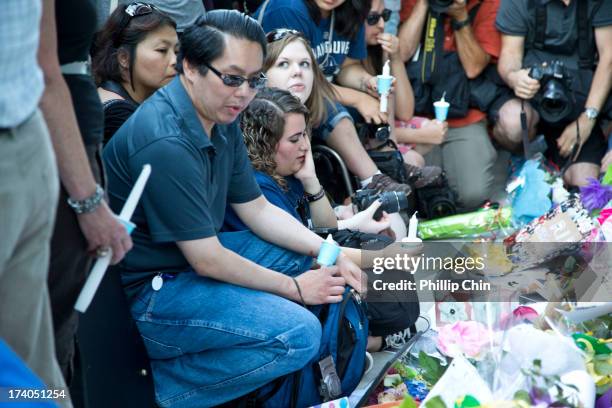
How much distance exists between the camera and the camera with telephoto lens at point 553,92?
4.49m

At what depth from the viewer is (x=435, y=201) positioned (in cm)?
430

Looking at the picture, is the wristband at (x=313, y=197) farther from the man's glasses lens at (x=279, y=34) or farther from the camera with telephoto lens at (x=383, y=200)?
the man's glasses lens at (x=279, y=34)

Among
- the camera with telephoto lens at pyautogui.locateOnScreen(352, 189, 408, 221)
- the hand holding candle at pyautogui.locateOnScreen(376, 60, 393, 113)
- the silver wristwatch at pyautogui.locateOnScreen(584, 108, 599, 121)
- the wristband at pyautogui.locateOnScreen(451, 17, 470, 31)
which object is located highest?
the wristband at pyautogui.locateOnScreen(451, 17, 470, 31)

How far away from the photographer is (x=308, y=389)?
2.51 metres

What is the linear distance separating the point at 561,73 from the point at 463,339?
2.51m

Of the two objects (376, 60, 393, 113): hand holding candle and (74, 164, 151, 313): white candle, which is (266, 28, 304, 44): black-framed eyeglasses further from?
(74, 164, 151, 313): white candle

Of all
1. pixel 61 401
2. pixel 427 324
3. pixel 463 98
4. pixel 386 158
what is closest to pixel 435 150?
pixel 463 98

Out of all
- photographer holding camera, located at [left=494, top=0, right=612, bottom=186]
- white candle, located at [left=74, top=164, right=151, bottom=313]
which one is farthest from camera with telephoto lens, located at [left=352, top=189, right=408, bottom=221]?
white candle, located at [left=74, top=164, right=151, bottom=313]

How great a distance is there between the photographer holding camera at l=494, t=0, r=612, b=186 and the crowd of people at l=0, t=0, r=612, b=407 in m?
0.01

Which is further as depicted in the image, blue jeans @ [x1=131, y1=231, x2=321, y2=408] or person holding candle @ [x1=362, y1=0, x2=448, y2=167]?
person holding candle @ [x1=362, y1=0, x2=448, y2=167]

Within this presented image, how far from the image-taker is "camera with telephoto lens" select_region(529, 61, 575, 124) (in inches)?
177

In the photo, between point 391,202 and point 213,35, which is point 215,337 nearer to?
point 213,35

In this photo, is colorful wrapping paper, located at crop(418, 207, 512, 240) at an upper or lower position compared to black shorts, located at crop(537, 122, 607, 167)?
lower

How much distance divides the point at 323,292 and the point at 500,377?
738mm
